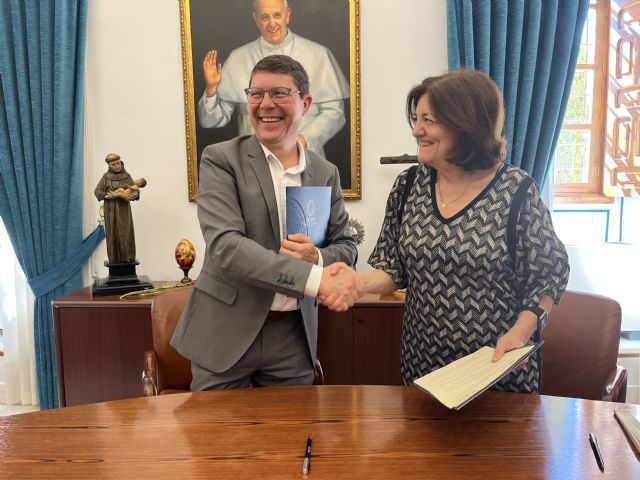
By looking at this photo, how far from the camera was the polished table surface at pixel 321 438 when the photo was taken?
101cm

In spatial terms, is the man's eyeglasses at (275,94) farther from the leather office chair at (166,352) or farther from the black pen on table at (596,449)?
the black pen on table at (596,449)

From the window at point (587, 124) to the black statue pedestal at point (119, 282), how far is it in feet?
8.60

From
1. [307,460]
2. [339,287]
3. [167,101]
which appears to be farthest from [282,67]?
[167,101]

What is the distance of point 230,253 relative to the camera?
1.59 m

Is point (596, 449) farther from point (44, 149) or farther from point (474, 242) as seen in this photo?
point (44, 149)

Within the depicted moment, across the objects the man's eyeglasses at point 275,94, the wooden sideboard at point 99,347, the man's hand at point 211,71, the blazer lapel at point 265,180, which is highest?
the man's hand at point 211,71

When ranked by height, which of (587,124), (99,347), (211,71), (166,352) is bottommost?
(99,347)

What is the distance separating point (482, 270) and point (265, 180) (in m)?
0.73

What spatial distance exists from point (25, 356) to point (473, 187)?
10.3 feet

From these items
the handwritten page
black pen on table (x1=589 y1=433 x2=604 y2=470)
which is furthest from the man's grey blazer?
black pen on table (x1=589 y1=433 x2=604 y2=470)

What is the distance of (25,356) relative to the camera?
339cm

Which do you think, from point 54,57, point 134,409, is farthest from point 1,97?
point 134,409

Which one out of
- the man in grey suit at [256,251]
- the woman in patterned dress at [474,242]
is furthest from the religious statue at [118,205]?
the woman in patterned dress at [474,242]

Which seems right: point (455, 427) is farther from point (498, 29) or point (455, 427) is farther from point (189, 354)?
point (498, 29)
